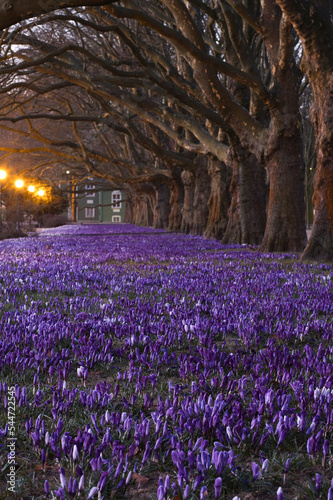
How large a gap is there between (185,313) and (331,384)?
2007 millimetres

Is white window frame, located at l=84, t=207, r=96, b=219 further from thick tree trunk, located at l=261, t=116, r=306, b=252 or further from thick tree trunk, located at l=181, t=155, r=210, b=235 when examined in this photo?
thick tree trunk, located at l=261, t=116, r=306, b=252

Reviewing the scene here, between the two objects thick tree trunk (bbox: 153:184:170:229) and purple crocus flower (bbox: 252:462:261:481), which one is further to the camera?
thick tree trunk (bbox: 153:184:170:229)

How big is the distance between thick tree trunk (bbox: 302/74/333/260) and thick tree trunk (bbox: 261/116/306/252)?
101 inches

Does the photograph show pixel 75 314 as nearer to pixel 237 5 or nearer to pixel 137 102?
pixel 237 5

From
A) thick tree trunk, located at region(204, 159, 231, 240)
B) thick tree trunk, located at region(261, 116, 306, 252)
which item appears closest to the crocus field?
thick tree trunk, located at region(261, 116, 306, 252)

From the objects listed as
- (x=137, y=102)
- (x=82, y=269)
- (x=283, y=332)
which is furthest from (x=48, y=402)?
(x=137, y=102)

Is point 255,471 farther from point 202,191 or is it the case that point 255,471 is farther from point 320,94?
point 202,191

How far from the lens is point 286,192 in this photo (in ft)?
40.6

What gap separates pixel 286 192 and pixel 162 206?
84.6 feet

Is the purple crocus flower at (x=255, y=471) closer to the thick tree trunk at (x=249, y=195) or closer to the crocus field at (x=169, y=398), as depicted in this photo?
the crocus field at (x=169, y=398)

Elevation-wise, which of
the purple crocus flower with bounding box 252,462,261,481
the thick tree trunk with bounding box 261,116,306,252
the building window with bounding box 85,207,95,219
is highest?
the building window with bounding box 85,207,95,219

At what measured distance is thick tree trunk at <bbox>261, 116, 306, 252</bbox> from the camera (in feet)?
40.0

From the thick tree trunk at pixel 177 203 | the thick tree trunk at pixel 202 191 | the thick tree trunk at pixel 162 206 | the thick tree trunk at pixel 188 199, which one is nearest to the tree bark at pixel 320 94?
the thick tree trunk at pixel 202 191

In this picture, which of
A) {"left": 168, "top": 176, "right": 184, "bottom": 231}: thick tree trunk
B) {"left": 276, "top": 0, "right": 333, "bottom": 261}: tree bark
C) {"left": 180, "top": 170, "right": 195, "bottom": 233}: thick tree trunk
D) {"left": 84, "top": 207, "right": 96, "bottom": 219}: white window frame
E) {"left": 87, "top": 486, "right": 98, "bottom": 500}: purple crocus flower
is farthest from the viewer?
{"left": 84, "top": 207, "right": 96, "bottom": 219}: white window frame
